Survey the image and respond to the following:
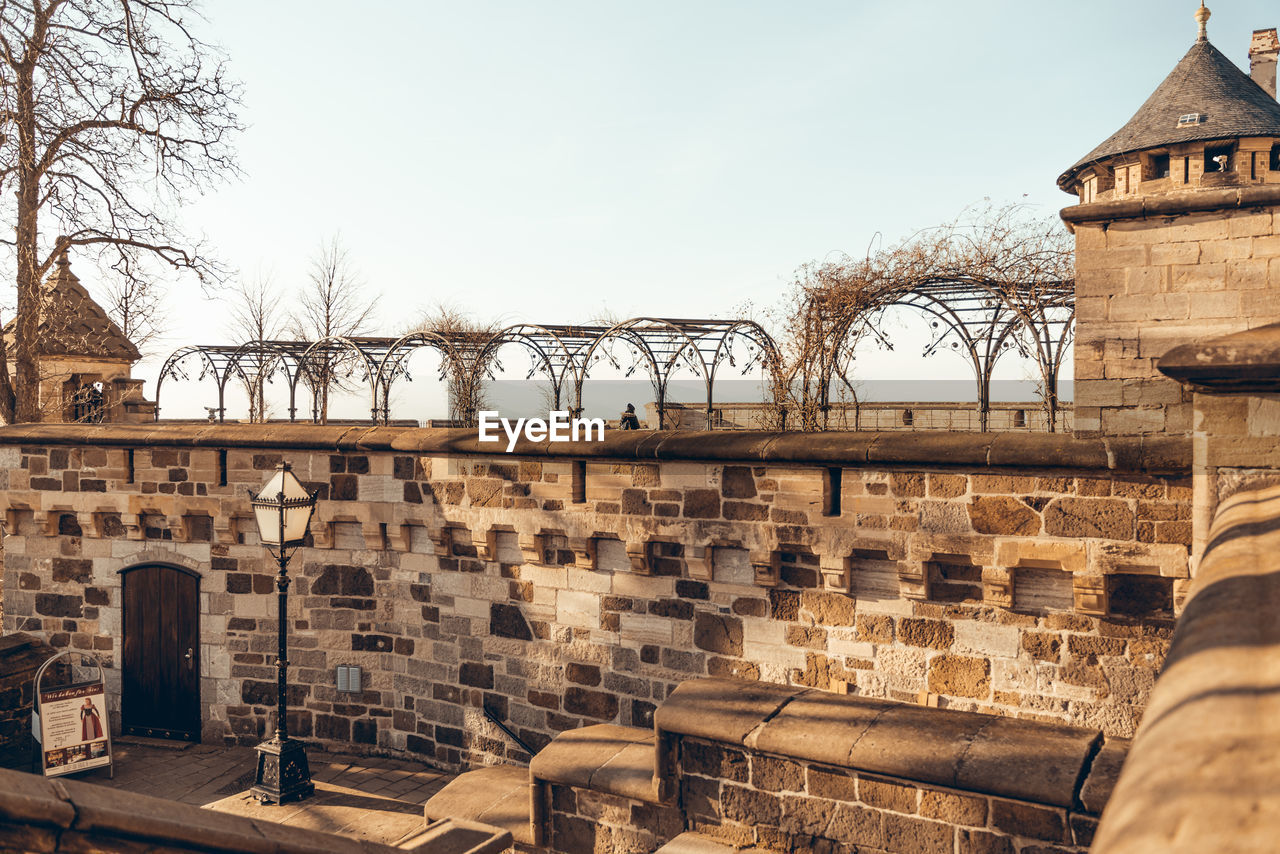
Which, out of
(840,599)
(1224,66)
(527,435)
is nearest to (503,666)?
(527,435)

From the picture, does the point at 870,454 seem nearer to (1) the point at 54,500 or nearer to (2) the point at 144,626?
→ (2) the point at 144,626

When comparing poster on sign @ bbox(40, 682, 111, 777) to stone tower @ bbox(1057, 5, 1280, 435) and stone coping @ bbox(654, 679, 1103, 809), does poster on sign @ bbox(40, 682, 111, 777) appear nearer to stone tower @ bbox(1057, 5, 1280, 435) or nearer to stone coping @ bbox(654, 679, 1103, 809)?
stone coping @ bbox(654, 679, 1103, 809)

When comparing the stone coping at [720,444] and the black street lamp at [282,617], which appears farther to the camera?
the black street lamp at [282,617]

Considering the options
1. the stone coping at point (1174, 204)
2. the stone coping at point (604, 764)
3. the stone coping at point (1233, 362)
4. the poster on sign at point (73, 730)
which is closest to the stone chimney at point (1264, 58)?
the stone coping at point (1174, 204)

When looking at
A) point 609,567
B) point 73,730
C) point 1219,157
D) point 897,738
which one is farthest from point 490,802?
point 1219,157

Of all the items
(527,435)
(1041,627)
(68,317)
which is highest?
(68,317)

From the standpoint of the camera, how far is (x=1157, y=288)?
518 centimetres

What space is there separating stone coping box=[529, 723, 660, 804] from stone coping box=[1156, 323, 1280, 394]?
134 inches

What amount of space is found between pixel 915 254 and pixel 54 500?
1196 cm

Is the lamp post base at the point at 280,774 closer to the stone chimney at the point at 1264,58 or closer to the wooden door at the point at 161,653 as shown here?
the wooden door at the point at 161,653

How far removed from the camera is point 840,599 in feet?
20.7

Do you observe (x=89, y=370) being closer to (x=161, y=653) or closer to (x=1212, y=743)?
(x=161, y=653)

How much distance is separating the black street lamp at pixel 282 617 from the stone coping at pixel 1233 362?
6.63 metres

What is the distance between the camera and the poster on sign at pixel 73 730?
818 cm
